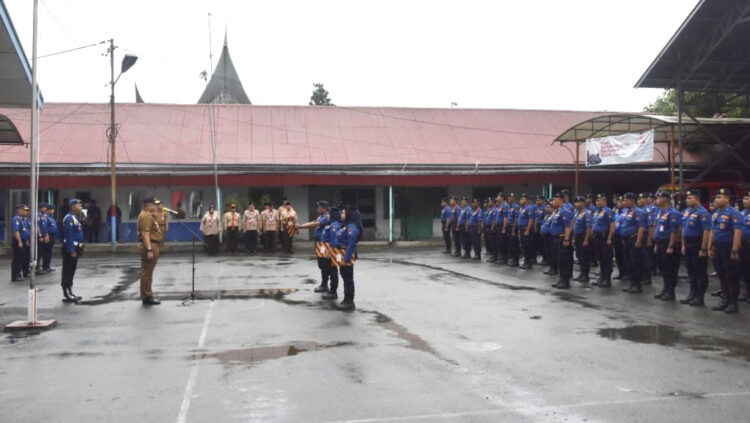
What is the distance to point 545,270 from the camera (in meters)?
16.3

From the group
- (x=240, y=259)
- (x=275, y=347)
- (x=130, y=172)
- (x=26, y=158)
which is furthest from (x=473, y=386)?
(x=26, y=158)

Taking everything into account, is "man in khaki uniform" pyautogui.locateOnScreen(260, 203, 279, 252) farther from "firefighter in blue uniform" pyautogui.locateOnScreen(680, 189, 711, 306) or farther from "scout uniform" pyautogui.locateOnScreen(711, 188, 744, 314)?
"scout uniform" pyautogui.locateOnScreen(711, 188, 744, 314)

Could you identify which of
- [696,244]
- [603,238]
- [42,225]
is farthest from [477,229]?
[42,225]

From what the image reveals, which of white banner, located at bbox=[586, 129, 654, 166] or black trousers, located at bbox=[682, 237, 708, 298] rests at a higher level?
white banner, located at bbox=[586, 129, 654, 166]

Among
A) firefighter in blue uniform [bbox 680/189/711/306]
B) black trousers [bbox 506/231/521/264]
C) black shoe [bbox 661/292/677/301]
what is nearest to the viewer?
firefighter in blue uniform [bbox 680/189/711/306]

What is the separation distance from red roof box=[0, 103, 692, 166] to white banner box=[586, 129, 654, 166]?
18.8 feet

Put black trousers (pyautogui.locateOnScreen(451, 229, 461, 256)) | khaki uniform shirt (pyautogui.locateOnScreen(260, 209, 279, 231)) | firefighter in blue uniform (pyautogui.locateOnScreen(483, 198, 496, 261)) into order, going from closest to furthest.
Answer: firefighter in blue uniform (pyautogui.locateOnScreen(483, 198, 496, 261)) → black trousers (pyautogui.locateOnScreen(451, 229, 461, 256)) → khaki uniform shirt (pyautogui.locateOnScreen(260, 209, 279, 231))

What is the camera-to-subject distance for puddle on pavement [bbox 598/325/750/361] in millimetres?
7476

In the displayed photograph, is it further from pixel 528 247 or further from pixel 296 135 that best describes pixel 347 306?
pixel 296 135

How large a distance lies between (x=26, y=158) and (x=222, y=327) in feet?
63.6

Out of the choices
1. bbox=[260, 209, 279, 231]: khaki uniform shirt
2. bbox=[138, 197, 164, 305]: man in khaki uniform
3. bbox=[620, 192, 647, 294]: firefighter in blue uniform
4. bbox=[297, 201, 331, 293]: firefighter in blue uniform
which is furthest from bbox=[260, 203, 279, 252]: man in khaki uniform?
bbox=[620, 192, 647, 294]: firefighter in blue uniform

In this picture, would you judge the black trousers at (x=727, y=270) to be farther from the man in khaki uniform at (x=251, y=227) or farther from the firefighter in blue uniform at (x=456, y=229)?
the man in khaki uniform at (x=251, y=227)

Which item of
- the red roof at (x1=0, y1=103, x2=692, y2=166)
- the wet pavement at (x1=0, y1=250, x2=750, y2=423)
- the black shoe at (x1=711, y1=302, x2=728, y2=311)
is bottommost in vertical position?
the wet pavement at (x1=0, y1=250, x2=750, y2=423)

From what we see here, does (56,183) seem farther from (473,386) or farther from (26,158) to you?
(473,386)
